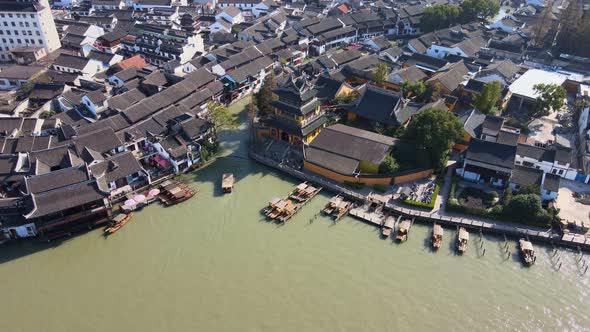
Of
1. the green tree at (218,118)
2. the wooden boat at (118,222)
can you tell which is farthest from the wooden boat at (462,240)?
the wooden boat at (118,222)

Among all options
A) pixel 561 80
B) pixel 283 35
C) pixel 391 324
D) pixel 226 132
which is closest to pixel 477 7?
pixel 561 80

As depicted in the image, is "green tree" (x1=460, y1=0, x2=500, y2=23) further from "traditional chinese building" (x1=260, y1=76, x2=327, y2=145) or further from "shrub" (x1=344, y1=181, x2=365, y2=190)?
"shrub" (x1=344, y1=181, x2=365, y2=190)

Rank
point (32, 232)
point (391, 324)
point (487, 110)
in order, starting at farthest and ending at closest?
point (487, 110) → point (32, 232) → point (391, 324)

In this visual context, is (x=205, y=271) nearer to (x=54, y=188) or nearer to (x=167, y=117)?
(x=54, y=188)

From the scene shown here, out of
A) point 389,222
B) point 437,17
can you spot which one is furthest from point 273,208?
point 437,17

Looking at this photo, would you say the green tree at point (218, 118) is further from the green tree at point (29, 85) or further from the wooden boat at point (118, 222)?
the green tree at point (29, 85)

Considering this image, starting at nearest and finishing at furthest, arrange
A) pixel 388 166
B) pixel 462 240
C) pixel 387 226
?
pixel 462 240 < pixel 387 226 < pixel 388 166

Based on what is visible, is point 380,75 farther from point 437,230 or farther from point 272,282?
point 272,282
